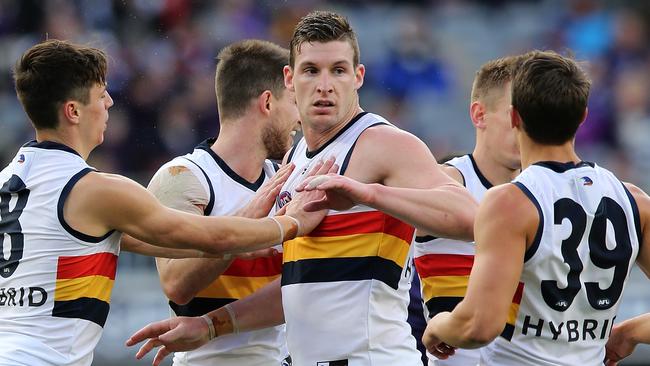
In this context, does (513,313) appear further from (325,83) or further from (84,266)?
(84,266)

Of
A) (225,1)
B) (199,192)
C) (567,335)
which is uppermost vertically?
(225,1)

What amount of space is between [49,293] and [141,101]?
28.4ft

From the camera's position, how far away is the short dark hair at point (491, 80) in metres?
6.79

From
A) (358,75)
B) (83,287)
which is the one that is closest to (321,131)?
(358,75)

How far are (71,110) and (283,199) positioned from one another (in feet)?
3.97

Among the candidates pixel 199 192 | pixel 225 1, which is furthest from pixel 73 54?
pixel 225 1

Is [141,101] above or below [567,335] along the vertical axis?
above

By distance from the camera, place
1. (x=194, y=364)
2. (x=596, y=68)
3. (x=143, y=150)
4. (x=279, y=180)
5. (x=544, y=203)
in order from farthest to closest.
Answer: (x=596, y=68) < (x=143, y=150) < (x=194, y=364) < (x=279, y=180) < (x=544, y=203)

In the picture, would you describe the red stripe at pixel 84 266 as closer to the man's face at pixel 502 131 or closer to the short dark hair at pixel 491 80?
the man's face at pixel 502 131

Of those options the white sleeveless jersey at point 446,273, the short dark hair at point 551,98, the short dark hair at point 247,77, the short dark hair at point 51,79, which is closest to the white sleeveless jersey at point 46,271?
the short dark hair at point 51,79

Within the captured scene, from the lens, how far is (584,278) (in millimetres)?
4566

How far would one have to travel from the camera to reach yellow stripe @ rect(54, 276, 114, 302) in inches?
206

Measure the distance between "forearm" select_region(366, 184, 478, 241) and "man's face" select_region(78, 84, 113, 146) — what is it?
149 cm

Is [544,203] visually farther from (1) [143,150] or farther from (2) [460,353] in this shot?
(1) [143,150]
